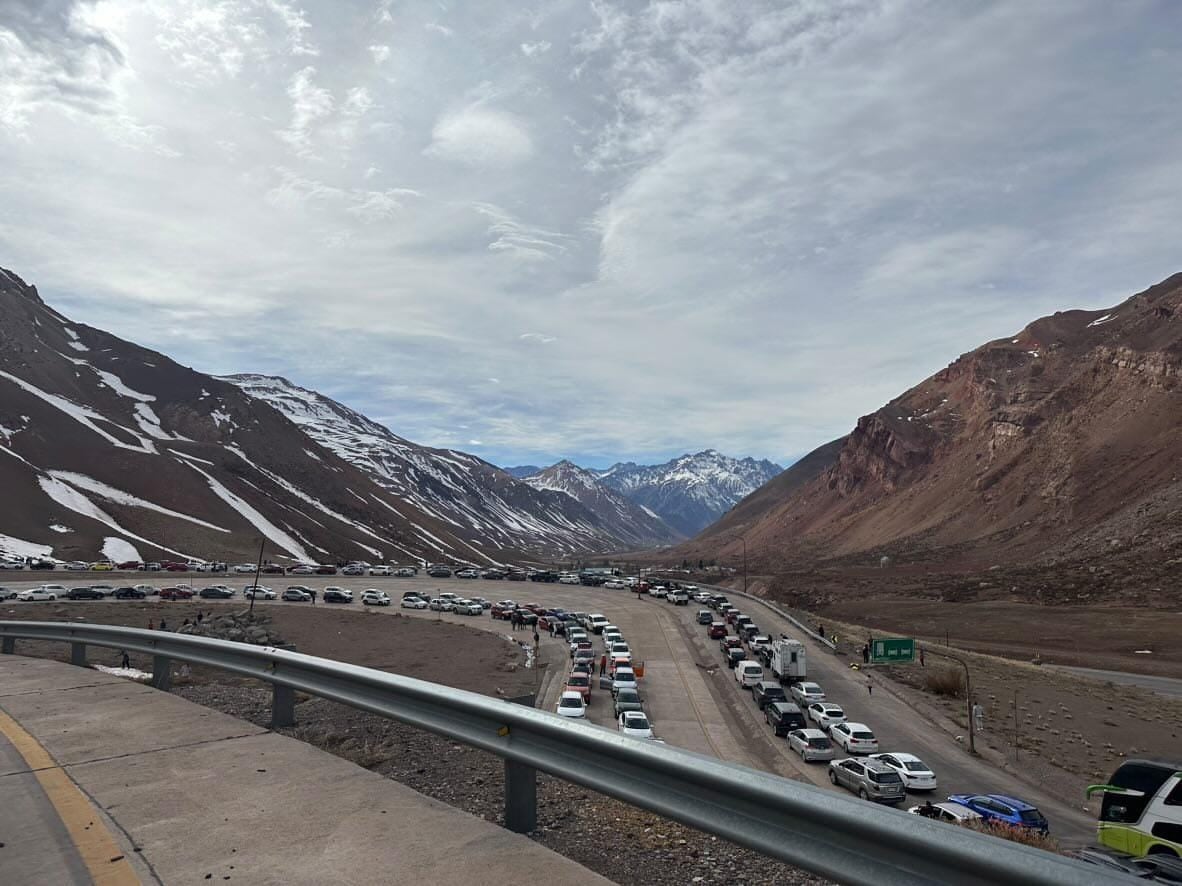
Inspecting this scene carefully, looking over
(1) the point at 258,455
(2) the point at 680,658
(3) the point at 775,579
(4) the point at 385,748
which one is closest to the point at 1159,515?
(3) the point at 775,579

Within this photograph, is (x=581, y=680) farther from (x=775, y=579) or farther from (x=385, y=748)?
(x=775, y=579)

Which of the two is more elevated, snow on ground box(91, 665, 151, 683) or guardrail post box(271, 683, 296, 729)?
guardrail post box(271, 683, 296, 729)

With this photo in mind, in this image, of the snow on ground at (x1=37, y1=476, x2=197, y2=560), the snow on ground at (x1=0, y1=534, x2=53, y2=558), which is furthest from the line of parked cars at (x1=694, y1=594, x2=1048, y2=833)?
the snow on ground at (x1=37, y1=476, x2=197, y2=560)

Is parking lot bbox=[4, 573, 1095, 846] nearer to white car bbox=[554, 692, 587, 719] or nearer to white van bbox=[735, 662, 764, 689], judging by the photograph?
white van bbox=[735, 662, 764, 689]

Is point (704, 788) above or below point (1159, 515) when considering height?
below

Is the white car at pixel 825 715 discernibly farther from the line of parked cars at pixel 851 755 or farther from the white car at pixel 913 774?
the white car at pixel 913 774
